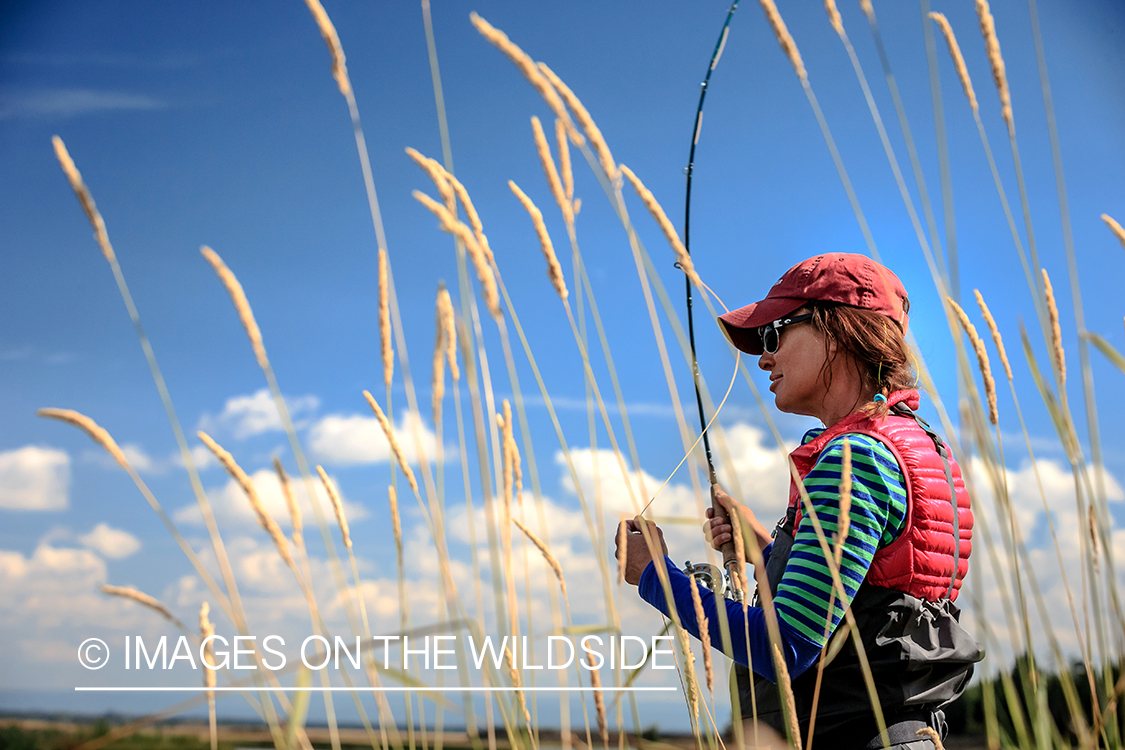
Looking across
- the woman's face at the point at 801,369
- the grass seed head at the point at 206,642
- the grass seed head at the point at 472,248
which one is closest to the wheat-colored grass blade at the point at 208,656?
the grass seed head at the point at 206,642

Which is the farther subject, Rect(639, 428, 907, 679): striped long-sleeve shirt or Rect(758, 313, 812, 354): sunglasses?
Rect(758, 313, 812, 354): sunglasses

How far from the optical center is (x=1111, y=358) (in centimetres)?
81

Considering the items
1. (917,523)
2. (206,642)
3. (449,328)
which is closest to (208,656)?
(206,642)

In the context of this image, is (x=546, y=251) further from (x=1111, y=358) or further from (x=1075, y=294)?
(x=1075, y=294)

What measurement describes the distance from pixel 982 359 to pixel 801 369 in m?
0.28

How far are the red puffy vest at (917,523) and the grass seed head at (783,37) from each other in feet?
1.73

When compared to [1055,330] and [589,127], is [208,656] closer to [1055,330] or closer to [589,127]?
[589,127]

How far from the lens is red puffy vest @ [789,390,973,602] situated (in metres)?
1.17

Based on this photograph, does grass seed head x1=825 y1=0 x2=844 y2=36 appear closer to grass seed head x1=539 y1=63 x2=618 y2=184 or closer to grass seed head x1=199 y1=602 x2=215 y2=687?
grass seed head x1=539 y1=63 x2=618 y2=184

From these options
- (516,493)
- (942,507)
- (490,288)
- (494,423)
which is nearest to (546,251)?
(490,288)

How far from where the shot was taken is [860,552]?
1.11 metres

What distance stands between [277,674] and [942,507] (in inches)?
37.2

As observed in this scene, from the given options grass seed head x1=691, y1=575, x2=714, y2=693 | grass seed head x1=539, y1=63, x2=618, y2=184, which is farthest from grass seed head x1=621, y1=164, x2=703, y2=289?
grass seed head x1=691, y1=575, x2=714, y2=693

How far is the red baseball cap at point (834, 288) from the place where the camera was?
1.36 meters
